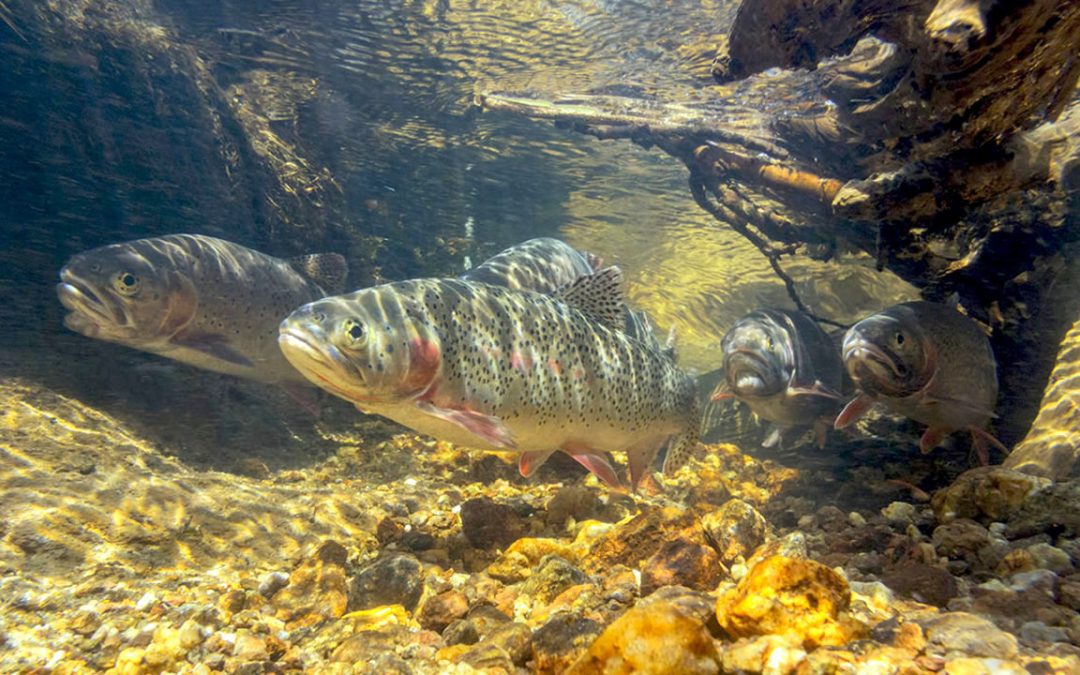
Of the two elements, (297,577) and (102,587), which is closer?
(102,587)

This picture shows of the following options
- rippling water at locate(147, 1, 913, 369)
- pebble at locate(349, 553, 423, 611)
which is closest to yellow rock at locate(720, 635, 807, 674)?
pebble at locate(349, 553, 423, 611)

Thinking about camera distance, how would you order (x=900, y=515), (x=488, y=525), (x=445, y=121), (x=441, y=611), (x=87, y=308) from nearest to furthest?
(x=441, y=611) < (x=900, y=515) < (x=488, y=525) < (x=87, y=308) < (x=445, y=121)

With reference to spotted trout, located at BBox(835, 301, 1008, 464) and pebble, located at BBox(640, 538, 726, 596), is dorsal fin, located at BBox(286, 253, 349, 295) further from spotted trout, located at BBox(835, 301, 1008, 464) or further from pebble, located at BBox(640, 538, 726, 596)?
spotted trout, located at BBox(835, 301, 1008, 464)

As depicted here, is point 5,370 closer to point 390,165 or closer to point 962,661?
point 962,661

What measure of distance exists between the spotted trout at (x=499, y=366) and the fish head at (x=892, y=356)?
1.72 metres

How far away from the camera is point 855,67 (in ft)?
26.3

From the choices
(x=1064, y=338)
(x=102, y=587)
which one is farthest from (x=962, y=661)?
(x=1064, y=338)

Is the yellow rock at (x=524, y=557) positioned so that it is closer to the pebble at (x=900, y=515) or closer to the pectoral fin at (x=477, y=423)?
the pectoral fin at (x=477, y=423)

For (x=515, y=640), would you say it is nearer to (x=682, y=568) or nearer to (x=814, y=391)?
(x=682, y=568)

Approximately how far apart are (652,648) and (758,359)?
201 inches

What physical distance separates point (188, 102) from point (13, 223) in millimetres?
2868

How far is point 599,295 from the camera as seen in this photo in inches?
185

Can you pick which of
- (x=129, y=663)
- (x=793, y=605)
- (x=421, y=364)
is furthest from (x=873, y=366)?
(x=129, y=663)

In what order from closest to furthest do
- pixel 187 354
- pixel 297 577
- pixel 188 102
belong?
pixel 297 577 → pixel 187 354 → pixel 188 102
